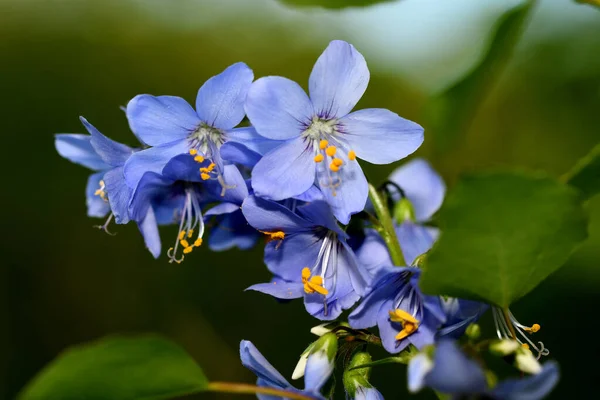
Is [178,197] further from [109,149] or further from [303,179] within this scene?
[303,179]

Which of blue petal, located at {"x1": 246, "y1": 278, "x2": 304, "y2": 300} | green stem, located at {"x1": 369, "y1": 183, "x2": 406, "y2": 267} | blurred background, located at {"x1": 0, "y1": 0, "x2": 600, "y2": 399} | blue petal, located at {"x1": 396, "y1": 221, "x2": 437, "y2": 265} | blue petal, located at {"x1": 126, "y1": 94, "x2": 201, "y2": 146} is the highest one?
blue petal, located at {"x1": 126, "y1": 94, "x2": 201, "y2": 146}

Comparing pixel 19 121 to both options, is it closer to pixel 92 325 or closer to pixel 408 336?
pixel 92 325

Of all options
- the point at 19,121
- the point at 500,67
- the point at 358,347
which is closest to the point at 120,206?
the point at 358,347

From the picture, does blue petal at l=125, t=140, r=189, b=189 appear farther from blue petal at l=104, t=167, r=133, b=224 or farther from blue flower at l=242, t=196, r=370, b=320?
blue flower at l=242, t=196, r=370, b=320

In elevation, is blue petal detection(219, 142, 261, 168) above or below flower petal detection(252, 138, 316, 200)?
above

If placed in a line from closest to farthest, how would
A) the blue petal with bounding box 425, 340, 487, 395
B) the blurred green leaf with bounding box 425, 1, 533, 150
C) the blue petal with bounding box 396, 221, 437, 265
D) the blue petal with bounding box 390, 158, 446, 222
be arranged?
the blue petal with bounding box 425, 340, 487, 395
the blurred green leaf with bounding box 425, 1, 533, 150
the blue petal with bounding box 396, 221, 437, 265
the blue petal with bounding box 390, 158, 446, 222

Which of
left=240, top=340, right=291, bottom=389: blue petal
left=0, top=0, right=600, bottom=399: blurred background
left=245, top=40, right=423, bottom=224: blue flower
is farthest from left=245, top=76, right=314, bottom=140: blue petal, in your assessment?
left=0, top=0, right=600, bottom=399: blurred background

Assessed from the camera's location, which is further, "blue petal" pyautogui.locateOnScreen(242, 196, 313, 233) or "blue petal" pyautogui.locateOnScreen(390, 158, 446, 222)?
"blue petal" pyautogui.locateOnScreen(390, 158, 446, 222)
